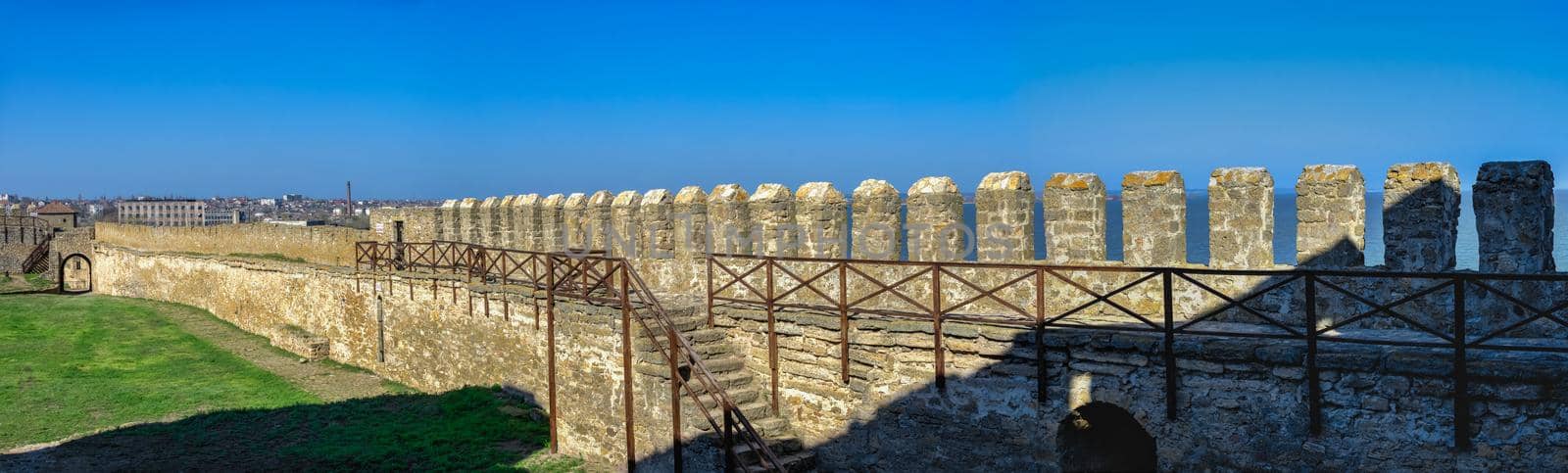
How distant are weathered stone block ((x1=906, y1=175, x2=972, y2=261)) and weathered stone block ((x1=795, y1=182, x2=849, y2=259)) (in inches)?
46.8

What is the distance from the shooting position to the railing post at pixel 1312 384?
22.8 feet

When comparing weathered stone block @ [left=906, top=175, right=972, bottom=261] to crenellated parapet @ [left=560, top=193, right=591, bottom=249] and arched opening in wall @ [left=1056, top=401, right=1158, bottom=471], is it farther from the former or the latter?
crenellated parapet @ [left=560, top=193, right=591, bottom=249]

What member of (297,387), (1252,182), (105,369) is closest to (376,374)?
(297,387)

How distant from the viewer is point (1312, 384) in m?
7.06

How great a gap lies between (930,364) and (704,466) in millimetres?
2697

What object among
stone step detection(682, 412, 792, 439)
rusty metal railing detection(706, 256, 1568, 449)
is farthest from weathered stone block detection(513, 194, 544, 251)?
stone step detection(682, 412, 792, 439)

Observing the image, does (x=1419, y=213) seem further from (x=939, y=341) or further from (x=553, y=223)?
(x=553, y=223)

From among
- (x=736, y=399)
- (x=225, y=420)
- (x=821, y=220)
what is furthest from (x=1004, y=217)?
(x=225, y=420)

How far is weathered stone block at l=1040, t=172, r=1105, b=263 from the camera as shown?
30.8 ft

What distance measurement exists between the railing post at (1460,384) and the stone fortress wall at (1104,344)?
7 cm

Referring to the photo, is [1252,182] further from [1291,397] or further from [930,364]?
[930,364]

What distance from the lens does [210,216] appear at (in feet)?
504

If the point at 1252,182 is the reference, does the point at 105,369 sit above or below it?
below

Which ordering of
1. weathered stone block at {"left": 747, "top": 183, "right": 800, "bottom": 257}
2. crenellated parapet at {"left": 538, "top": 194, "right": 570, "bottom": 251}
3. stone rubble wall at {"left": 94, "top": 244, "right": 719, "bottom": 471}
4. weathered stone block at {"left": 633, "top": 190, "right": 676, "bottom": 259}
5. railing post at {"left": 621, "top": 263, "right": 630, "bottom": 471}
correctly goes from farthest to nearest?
crenellated parapet at {"left": 538, "top": 194, "right": 570, "bottom": 251}, weathered stone block at {"left": 633, "top": 190, "right": 676, "bottom": 259}, weathered stone block at {"left": 747, "top": 183, "right": 800, "bottom": 257}, stone rubble wall at {"left": 94, "top": 244, "right": 719, "bottom": 471}, railing post at {"left": 621, "top": 263, "right": 630, "bottom": 471}
